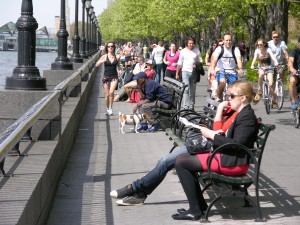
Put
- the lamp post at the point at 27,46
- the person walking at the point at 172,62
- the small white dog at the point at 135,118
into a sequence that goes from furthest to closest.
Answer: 1. the person walking at the point at 172,62
2. the small white dog at the point at 135,118
3. the lamp post at the point at 27,46

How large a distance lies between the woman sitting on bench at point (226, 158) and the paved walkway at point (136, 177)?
0.20 metres

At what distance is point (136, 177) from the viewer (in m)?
10.0

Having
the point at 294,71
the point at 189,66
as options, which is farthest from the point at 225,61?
the point at 294,71

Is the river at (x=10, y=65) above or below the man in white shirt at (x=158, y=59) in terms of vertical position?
below

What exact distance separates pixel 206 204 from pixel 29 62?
4320mm

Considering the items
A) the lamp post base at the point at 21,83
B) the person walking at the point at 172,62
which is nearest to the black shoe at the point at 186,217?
the lamp post base at the point at 21,83

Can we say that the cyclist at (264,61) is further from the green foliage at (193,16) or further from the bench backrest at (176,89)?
the green foliage at (193,16)

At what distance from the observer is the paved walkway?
7.75 meters

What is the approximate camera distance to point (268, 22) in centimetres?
4097

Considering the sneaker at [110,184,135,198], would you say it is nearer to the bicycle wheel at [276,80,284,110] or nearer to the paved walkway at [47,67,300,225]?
the paved walkway at [47,67,300,225]

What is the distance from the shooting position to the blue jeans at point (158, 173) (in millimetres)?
7980

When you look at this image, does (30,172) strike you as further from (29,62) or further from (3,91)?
(29,62)

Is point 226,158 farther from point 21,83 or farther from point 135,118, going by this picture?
point 135,118

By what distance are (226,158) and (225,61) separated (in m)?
10.5
